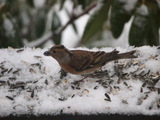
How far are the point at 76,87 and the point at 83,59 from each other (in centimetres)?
33

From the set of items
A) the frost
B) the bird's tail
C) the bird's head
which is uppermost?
the frost

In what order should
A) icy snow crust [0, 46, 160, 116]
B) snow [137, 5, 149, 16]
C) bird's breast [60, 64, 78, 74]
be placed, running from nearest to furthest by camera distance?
icy snow crust [0, 46, 160, 116] < bird's breast [60, 64, 78, 74] < snow [137, 5, 149, 16]

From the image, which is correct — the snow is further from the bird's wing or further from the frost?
the bird's wing

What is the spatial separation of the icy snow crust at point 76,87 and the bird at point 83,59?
0.05 metres

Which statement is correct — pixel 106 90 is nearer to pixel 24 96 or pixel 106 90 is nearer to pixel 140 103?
pixel 140 103

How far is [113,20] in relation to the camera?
10.6ft

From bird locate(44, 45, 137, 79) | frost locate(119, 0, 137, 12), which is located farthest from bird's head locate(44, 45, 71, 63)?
frost locate(119, 0, 137, 12)

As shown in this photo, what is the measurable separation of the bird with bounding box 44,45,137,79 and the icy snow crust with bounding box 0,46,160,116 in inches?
2.2

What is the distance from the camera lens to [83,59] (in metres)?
2.63

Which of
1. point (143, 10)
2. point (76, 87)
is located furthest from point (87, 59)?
point (143, 10)

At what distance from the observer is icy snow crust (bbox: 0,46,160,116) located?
2.12 meters

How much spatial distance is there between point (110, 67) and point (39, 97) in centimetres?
59

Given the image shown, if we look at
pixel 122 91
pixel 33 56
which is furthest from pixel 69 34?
pixel 122 91

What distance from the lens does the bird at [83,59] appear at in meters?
2.55
